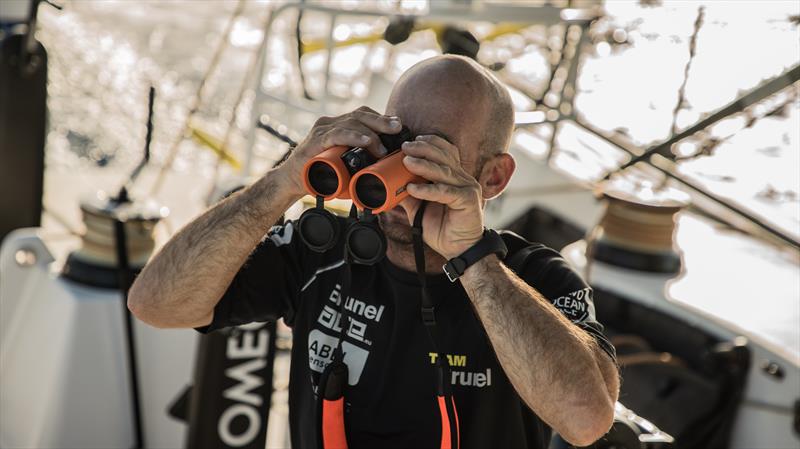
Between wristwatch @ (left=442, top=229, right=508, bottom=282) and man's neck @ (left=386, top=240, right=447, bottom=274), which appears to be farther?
man's neck @ (left=386, top=240, right=447, bottom=274)

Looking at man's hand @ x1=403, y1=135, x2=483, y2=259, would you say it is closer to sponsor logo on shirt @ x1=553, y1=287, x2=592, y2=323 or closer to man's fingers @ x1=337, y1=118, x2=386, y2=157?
man's fingers @ x1=337, y1=118, x2=386, y2=157

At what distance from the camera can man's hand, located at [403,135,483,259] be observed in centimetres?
121

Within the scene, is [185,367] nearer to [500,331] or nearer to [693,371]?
[500,331]

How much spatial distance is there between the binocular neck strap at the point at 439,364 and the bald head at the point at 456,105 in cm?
15

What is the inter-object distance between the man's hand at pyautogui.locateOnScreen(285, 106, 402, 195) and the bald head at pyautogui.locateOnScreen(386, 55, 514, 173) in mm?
101

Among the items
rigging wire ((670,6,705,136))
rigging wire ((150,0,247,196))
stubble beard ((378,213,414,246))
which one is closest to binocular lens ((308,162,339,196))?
stubble beard ((378,213,414,246))

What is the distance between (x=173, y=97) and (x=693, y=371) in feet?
20.7

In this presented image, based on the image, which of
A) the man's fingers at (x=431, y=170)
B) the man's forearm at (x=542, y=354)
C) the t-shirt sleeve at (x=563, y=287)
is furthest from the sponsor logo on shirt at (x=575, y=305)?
the man's fingers at (x=431, y=170)

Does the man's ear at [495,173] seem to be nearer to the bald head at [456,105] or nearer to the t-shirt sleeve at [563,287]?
the bald head at [456,105]

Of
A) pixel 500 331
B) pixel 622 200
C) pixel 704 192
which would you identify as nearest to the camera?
pixel 500 331

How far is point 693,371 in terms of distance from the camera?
8.01ft

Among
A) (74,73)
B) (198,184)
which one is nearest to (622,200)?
(198,184)

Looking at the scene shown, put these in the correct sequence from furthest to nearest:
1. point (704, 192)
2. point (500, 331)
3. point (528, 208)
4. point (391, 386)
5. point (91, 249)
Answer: point (528, 208) → point (704, 192) → point (91, 249) → point (391, 386) → point (500, 331)

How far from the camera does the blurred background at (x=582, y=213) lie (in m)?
2.07
